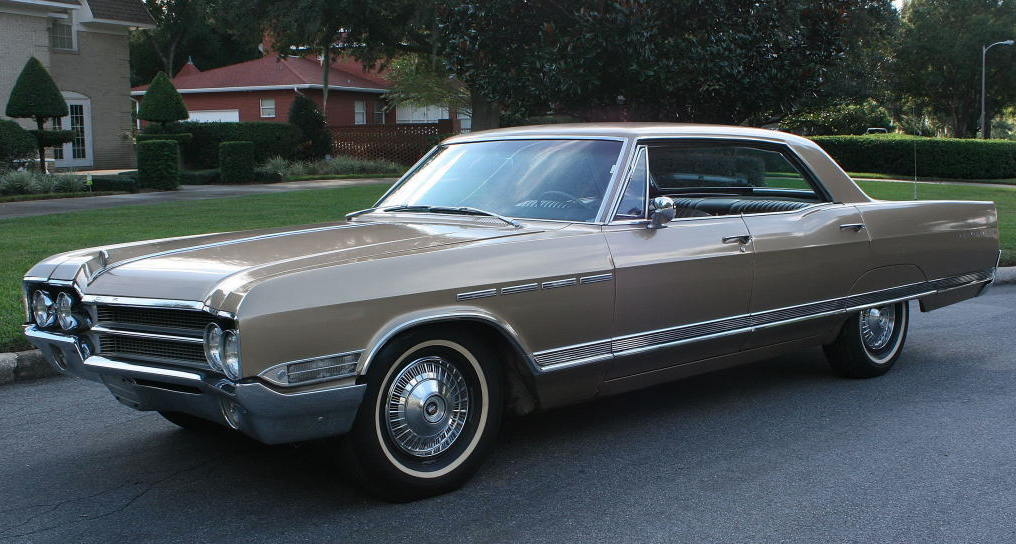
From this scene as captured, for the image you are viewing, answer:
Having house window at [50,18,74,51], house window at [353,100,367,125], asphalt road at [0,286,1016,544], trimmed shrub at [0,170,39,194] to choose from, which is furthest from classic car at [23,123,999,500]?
house window at [353,100,367,125]

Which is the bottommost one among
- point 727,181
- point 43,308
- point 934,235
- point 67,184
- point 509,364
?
point 509,364

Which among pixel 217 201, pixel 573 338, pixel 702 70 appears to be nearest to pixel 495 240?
pixel 573 338

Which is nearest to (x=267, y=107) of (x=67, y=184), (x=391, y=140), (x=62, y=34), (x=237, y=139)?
(x=391, y=140)

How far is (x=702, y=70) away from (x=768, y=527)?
8543 mm

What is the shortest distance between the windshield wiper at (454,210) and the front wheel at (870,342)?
235 cm

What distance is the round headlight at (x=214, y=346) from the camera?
11.4 feet

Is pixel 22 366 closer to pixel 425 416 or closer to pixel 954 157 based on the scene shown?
pixel 425 416

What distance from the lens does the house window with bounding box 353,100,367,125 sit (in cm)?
4238

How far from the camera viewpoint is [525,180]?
16.3 ft

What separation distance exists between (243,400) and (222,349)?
0.20 metres

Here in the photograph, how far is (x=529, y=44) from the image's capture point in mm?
12688

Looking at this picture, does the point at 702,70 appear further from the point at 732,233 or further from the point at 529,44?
the point at 732,233

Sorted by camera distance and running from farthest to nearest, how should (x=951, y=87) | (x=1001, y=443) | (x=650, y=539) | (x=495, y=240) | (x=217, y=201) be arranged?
(x=951, y=87), (x=217, y=201), (x=1001, y=443), (x=495, y=240), (x=650, y=539)

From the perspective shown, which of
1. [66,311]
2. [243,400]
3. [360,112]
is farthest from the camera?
[360,112]
